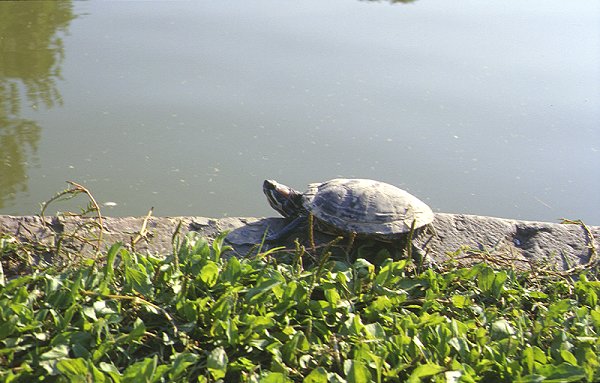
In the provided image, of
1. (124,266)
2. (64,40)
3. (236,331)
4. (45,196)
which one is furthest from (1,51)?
(236,331)

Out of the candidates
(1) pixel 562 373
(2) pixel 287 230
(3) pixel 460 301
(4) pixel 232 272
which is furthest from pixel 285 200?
(1) pixel 562 373

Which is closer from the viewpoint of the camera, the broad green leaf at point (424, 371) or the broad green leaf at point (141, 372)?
the broad green leaf at point (141, 372)

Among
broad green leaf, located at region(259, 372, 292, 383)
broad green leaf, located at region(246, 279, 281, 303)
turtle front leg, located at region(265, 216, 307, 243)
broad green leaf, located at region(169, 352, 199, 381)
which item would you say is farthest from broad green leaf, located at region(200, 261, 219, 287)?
turtle front leg, located at region(265, 216, 307, 243)

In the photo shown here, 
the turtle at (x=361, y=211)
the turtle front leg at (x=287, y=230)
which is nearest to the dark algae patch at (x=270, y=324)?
the turtle at (x=361, y=211)

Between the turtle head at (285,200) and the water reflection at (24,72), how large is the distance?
1.30 metres

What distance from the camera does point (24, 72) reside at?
4809 mm

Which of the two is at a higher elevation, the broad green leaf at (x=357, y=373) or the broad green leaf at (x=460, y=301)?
the broad green leaf at (x=357, y=373)

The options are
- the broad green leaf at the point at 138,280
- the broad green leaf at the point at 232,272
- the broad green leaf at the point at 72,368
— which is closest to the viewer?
the broad green leaf at the point at 72,368

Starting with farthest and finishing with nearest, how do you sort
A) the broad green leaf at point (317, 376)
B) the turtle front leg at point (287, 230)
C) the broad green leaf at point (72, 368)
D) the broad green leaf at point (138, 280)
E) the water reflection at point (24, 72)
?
the water reflection at point (24, 72) < the turtle front leg at point (287, 230) < the broad green leaf at point (138, 280) < the broad green leaf at point (317, 376) < the broad green leaf at point (72, 368)

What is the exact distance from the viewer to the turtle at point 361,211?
265 cm

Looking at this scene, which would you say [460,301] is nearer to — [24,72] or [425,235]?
[425,235]

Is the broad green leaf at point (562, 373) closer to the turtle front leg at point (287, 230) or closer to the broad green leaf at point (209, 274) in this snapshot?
the broad green leaf at point (209, 274)

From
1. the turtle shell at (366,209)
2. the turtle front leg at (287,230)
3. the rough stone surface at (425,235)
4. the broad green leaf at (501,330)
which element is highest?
the turtle shell at (366,209)

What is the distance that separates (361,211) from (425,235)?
0.37 meters
